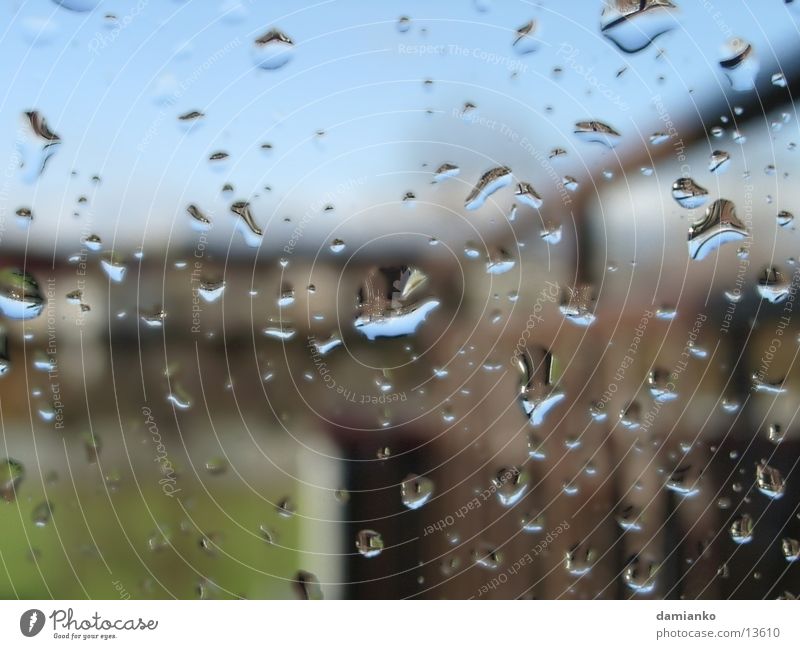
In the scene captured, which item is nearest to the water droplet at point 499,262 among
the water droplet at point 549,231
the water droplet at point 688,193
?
the water droplet at point 549,231

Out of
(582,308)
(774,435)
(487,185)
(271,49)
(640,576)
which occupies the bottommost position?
(640,576)

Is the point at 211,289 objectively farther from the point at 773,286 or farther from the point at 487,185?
the point at 773,286

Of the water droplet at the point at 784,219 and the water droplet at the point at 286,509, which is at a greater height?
the water droplet at the point at 784,219

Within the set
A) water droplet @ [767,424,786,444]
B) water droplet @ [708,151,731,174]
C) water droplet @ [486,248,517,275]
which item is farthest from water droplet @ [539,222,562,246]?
water droplet @ [767,424,786,444]

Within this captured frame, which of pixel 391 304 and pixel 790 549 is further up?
pixel 391 304

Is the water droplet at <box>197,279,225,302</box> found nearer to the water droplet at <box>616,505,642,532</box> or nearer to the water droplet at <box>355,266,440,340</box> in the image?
the water droplet at <box>355,266,440,340</box>

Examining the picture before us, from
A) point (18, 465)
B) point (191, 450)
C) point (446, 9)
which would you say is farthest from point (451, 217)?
point (18, 465)

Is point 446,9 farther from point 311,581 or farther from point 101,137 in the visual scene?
point 311,581

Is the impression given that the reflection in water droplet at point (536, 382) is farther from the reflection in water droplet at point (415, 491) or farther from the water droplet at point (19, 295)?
the water droplet at point (19, 295)

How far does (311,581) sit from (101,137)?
417 mm

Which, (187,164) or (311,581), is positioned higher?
(187,164)

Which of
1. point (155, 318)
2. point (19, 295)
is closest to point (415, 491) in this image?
point (155, 318)

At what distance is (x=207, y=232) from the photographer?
0.53 metres
